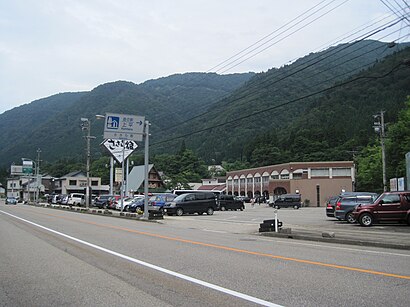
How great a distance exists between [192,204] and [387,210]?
17481 millimetres

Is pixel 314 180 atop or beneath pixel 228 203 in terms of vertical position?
atop

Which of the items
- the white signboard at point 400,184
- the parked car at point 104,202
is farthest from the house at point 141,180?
the white signboard at point 400,184

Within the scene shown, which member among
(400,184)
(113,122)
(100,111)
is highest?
(100,111)

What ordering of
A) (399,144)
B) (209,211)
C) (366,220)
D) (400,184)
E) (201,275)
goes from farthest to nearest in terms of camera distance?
(399,144)
(209,211)
(400,184)
(366,220)
(201,275)

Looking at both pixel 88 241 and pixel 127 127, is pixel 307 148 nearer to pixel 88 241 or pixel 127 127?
pixel 127 127

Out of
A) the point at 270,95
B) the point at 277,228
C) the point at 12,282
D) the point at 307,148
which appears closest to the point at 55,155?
the point at 307,148

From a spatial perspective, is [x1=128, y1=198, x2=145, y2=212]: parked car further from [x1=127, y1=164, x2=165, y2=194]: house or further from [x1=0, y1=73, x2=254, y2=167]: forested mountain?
[x1=127, y1=164, x2=165, y2=194]: house

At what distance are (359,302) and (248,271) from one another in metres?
3.00

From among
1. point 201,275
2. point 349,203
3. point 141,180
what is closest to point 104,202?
point 349,203

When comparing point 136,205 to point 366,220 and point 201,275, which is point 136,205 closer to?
point 366,220

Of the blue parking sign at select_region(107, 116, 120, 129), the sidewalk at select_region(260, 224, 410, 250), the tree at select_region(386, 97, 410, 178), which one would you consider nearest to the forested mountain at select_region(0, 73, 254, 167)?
the tree at select_region(386, 97, 410, 178)

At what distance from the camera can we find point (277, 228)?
19.5 meters

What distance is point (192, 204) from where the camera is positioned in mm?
35906

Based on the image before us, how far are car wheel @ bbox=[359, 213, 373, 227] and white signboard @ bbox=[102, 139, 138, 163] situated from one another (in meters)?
28.7
